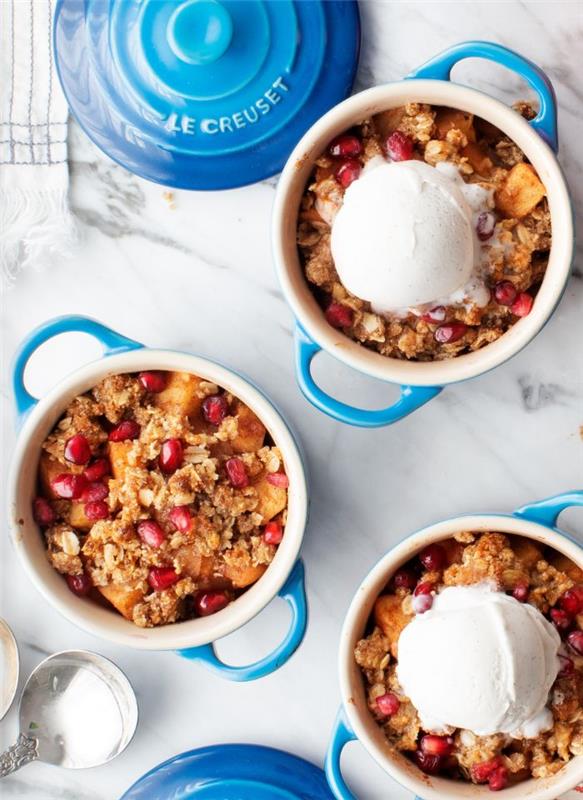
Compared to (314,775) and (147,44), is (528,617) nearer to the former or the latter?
(314,775)

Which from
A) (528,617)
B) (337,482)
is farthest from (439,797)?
(337,482)

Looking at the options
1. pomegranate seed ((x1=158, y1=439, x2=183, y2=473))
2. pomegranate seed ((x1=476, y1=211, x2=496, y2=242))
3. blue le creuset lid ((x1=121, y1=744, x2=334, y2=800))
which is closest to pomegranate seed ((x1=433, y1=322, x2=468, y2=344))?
pomegranate seed ((x1=476, y1=211, x2=496, y2=242))

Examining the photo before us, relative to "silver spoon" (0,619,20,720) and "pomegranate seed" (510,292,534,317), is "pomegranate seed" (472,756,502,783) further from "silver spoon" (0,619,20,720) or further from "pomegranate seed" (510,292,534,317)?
"silver spoon" (0,619,20,720)

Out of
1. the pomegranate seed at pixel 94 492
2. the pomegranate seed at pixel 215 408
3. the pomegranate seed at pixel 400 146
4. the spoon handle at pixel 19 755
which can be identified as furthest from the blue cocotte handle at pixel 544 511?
the spoon handle at pixel 19 755

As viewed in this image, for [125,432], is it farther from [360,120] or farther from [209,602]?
[360,120]

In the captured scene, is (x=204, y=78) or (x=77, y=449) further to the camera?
(x=204, y=78)

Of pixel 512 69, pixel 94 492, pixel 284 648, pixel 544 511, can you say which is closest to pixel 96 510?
pixel 94 492
